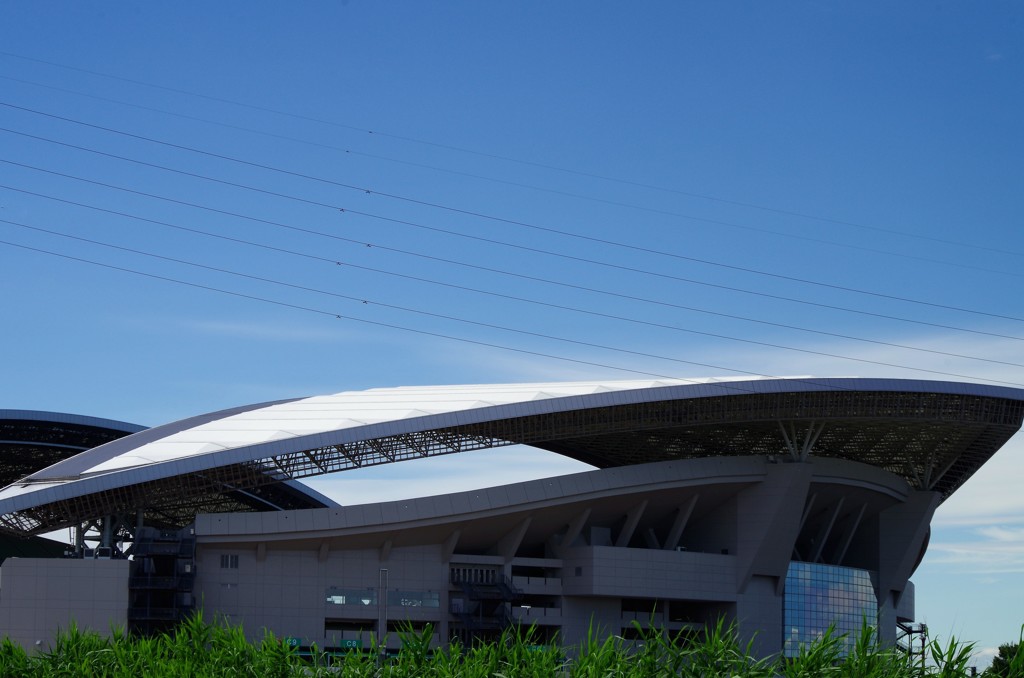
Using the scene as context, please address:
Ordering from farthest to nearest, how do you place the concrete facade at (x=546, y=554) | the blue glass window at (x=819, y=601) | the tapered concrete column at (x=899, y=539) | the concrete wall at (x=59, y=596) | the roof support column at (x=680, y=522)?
the tapered concrete column at (x=899, y=539)
the blue glass window at (x=819, y=601)
the roof support column at (x=680, y=522)
the concrete facade at (x=546, y=554)
the concrete wall at (x=59, y=596)

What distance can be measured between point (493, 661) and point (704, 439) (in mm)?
53757

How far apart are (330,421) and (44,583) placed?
621 inches

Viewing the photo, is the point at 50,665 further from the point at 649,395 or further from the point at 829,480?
the point at 829,480

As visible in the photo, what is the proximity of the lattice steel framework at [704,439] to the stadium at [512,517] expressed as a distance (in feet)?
0.53

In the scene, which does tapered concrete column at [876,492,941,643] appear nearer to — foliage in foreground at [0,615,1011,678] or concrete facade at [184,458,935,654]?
concrete facade at [184,458,935,654]

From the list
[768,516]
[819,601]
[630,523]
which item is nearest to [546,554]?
[630,523]

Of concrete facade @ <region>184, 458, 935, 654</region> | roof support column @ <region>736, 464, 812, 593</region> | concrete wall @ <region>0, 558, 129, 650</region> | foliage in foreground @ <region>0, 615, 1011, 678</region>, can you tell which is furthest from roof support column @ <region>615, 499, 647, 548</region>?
foliage in foreground @ <region>0, 615, 1011, 678</region>

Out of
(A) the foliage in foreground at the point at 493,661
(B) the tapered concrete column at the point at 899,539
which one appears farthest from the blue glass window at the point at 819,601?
(A) the foliage in foreground at the point at 493,661

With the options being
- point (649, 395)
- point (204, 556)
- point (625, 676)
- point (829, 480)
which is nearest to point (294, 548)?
point (204, 556)

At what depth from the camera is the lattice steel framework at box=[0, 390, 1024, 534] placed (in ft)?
205

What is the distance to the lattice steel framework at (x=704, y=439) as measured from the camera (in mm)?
62375

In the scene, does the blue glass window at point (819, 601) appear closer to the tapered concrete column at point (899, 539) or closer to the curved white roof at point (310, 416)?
the tapered concrete column at point (899, 539)

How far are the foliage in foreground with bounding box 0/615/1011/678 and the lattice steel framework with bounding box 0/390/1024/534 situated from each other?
862 inches

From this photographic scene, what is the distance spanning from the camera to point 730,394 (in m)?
69.6
